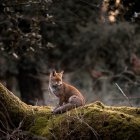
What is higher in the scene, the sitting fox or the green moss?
the green moss

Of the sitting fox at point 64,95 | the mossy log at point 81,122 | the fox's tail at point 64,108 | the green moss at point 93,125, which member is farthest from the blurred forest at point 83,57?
the green moss at point 93,125

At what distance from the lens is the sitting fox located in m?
8.63

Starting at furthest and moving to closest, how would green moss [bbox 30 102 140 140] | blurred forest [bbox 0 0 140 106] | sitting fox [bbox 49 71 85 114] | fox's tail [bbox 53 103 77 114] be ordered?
blurred forest [bbox 0 0 140 106]
sitting fox [bbox 49 71 85 114]
fox's tail [bbox 53 103 77 114]
green moss [bbox 30 102 140 140]

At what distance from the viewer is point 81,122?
758cm

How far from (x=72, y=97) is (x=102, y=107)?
0.89 m

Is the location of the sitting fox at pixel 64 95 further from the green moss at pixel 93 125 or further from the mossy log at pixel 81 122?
the green moss at pixel 93 125

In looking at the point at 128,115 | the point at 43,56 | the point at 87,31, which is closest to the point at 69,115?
the point at 128,115

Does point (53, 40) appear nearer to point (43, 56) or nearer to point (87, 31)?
point (43, 56)

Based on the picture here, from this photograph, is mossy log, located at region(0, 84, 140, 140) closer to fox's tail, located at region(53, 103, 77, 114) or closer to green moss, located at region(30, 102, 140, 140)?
green moss, located at region(30, 102, 140, 140)

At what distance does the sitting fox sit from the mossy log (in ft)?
0.96

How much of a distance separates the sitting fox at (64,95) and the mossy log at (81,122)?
292 mm

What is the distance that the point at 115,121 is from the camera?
7602mm

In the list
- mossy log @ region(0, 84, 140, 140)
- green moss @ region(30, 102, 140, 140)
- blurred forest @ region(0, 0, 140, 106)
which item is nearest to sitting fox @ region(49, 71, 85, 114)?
mossy log @ region(0, 84, 140, 140)

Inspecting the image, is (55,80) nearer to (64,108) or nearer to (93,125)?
(64,108)
